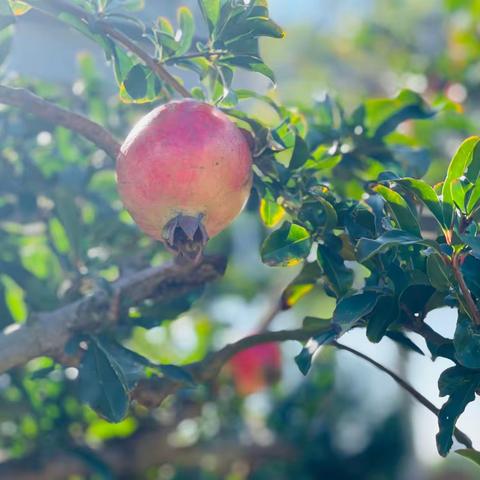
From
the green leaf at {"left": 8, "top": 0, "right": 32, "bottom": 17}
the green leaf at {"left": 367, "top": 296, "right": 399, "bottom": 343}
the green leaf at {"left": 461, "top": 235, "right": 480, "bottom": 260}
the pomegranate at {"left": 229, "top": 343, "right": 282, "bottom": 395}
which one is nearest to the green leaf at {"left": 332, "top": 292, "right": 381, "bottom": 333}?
the green leaf at {"left": 367, "top": 296, "right": 399, "bottom": 343}

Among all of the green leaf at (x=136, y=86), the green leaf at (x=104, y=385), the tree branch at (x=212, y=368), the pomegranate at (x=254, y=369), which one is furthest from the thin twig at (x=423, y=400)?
the pomegranate at (x=254, y=369)

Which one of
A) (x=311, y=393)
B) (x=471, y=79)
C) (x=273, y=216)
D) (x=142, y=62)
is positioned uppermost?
(x=142, y=62)

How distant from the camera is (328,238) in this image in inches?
40.4

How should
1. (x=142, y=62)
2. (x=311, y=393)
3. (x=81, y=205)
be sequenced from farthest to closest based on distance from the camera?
(x=311, y=393) < (x=81, y=205) < (x=142, y=62)

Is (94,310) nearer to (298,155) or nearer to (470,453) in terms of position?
(298,155)

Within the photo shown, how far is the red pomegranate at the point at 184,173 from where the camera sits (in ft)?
3.08

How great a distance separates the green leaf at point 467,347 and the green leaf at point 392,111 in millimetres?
527

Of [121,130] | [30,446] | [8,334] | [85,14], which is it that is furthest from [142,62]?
[30,446]

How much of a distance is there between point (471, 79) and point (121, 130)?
1188mm

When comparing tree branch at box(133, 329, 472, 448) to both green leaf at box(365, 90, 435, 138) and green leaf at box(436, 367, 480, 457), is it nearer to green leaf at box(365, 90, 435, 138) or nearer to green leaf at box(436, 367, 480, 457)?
green leaf at box(436, 367, 480, 457)

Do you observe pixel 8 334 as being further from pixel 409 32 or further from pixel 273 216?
pixel 409 32

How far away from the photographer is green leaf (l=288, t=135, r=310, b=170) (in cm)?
109

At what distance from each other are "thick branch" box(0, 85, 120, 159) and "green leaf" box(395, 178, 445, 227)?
33cm

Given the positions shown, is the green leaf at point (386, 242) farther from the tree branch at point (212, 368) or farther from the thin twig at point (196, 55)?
the thin twig at point (196, 55)
